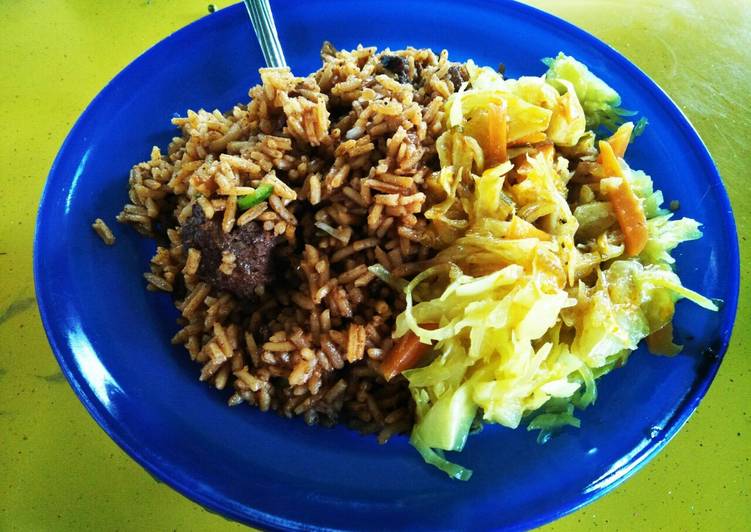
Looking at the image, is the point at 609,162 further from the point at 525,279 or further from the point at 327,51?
the point at 327,51

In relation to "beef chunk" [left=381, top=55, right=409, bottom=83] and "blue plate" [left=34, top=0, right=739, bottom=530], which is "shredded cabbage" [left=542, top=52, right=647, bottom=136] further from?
"beef chunk" [left=381, top=55, right=409, bottom=83]

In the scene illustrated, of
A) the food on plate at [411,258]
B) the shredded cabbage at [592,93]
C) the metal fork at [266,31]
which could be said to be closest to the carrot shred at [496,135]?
the food on plate at [411,258]

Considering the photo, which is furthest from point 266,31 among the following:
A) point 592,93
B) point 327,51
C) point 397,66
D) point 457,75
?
point 592,93

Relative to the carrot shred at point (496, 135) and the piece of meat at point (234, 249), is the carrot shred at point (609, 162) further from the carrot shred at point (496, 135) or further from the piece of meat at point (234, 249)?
the piece of meat at point (234, 249)

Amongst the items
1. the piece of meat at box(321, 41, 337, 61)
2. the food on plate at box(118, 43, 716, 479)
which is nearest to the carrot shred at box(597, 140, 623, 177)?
the food on plate at box(118, 43, 716, 479)

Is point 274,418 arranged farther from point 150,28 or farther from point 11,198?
point 150,28

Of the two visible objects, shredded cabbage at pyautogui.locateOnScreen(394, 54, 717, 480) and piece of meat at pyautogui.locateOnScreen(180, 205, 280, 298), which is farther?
piece of meat at pyautogui.locateOnScreen(180, 205, 280, 298)

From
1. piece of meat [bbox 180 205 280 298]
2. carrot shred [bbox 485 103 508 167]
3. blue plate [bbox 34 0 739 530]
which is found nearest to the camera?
blue plate [bbox 34 0 739 530]
